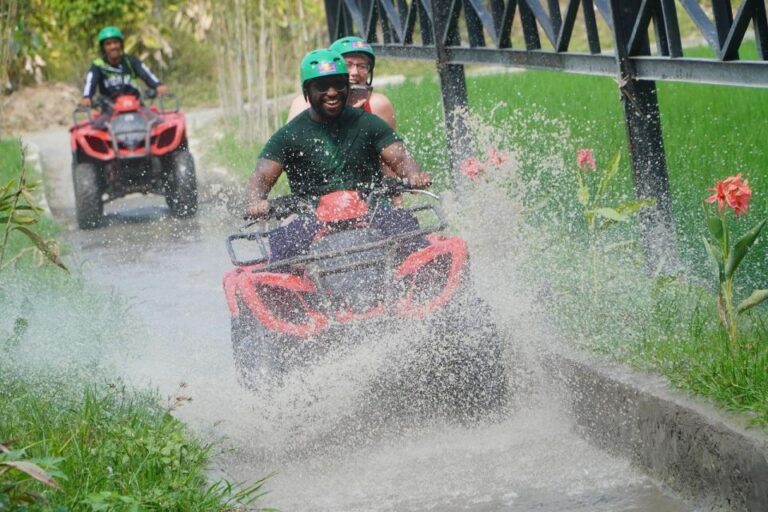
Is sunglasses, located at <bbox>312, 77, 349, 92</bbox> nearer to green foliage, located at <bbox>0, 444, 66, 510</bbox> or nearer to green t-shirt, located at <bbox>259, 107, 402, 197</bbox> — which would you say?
green t-shirt, located at <bbox>259, 107, 402, 197</bbox>

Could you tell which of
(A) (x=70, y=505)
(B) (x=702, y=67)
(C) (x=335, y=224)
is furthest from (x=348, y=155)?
(A) (x=70, y=505)

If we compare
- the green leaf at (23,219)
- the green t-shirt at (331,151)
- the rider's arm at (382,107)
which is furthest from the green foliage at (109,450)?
the rider's arm at (382,107)

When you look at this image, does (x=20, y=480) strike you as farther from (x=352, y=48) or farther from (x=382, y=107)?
(x=382, y=107)

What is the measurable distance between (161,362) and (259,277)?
4.91 ft

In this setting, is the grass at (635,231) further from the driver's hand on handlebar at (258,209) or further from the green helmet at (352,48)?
the driver's hand on handlebar at (258,209)

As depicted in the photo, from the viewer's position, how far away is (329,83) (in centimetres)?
711

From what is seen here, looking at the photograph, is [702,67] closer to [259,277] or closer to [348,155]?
[348,155]

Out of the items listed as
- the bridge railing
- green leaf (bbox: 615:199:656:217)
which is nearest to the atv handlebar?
green leaf (bbox: 615:199:656:217)

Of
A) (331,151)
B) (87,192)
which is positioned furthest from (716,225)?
(87,192)

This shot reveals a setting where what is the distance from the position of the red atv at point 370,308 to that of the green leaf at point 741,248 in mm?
1099

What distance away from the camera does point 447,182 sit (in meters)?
11.8

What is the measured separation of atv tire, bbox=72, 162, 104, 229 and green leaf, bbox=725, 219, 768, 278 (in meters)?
9.06

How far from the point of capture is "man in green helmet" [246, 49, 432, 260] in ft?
23.2

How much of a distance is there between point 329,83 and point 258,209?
706 millimetres
